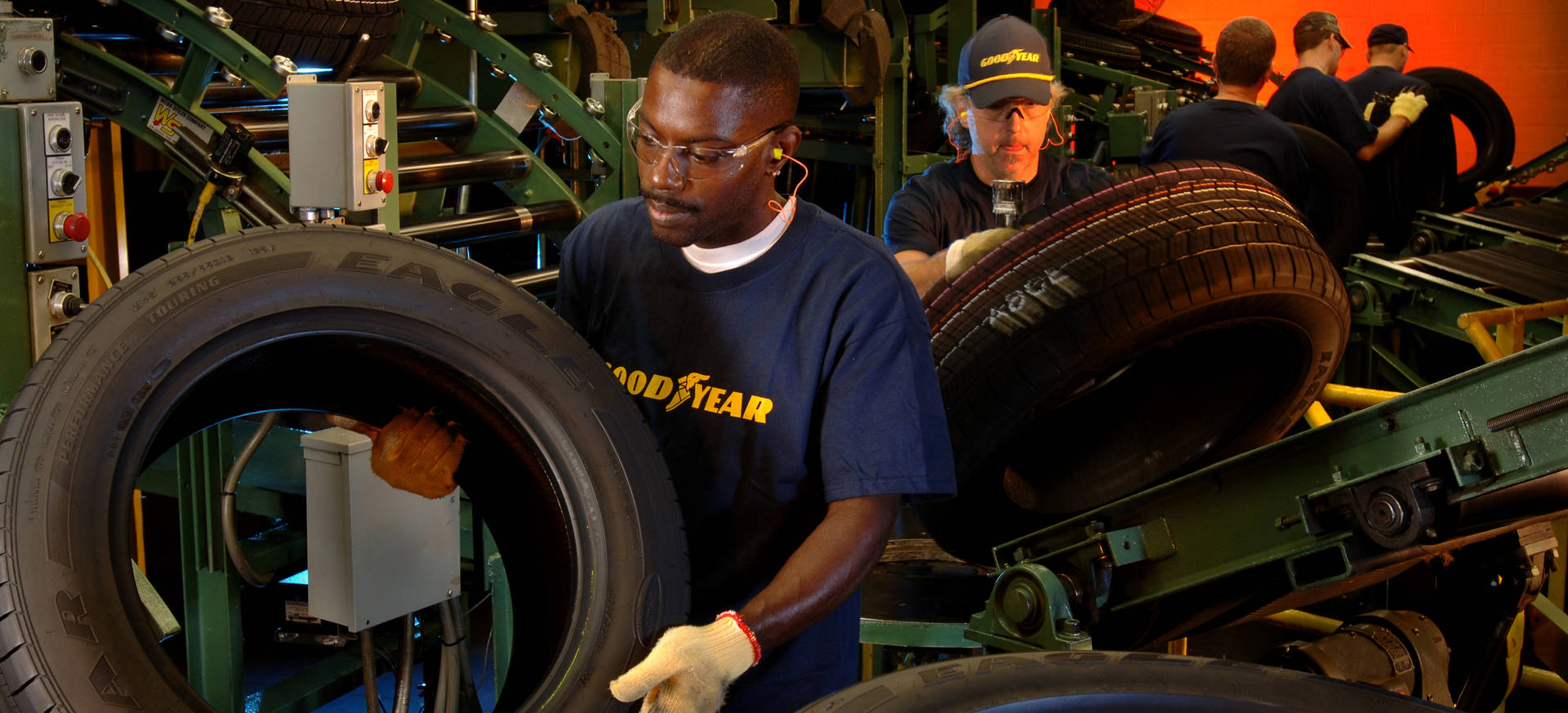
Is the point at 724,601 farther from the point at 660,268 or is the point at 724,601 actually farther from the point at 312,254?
the point at 312,254

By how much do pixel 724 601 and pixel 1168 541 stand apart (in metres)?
0.86

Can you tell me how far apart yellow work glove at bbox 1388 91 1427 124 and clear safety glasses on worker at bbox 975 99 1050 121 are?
3831 millimetres

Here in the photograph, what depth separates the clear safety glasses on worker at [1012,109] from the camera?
266cm

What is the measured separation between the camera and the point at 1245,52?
3.83 metres

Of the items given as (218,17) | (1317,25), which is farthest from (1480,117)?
(218,17)

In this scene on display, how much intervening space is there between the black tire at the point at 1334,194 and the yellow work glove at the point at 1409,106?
1.16m

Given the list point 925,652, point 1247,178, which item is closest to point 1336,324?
point 1247,178

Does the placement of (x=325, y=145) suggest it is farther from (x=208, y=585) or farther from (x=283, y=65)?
(x=283, y=65)

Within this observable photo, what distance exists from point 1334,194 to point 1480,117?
414cm

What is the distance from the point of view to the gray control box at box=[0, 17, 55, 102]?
2172 millimetres

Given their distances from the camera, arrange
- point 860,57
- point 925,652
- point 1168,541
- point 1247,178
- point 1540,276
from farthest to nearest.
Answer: point 860,57, point 1540,276, point 925,652, point 1247,178, point 1168,541

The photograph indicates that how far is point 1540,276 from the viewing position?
4305 mm

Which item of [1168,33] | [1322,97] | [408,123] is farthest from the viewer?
[1168,33]

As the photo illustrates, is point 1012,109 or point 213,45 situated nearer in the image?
point 1012,109
